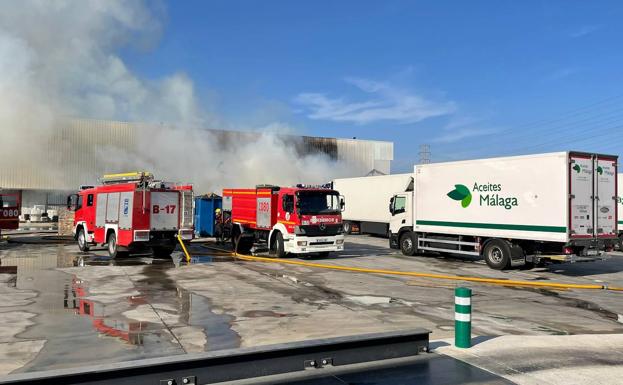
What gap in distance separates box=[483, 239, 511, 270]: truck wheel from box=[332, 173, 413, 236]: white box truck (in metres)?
10.4

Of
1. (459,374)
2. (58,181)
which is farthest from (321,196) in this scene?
(58,181)

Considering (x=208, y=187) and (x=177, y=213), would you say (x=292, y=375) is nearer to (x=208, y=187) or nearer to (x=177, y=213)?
(x=177, y=213)

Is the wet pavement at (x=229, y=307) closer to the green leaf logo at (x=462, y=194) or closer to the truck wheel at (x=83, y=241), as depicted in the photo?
the green leaf logo at (x=462, y=194)

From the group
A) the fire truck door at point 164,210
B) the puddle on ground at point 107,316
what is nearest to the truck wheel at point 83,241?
the fire truck door at point 164,210

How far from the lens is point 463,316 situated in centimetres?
596

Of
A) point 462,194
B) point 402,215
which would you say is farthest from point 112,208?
point 462,194

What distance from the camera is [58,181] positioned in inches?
1625

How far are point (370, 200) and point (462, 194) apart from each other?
39.2 ft

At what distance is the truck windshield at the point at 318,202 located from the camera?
53.8ft

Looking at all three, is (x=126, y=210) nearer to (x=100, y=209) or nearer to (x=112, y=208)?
(x=112, y=208)

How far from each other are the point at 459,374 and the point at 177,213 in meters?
13.3

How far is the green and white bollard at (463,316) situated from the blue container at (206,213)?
2061 centimetres

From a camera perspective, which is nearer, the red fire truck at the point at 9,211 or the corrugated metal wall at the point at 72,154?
the red fire truck at the point at 9,211

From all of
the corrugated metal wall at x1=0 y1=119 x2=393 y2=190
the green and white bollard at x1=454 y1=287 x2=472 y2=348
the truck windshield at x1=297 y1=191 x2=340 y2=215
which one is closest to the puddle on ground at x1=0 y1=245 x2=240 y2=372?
the green and white bollard at x1=454 y1=287 x2=472 y2=348
